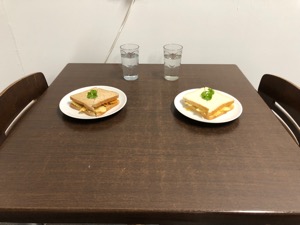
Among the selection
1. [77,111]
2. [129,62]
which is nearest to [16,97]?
[77,111]

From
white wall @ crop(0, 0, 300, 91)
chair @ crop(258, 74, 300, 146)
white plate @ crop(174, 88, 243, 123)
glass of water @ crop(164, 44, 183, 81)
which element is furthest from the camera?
white wall @ crop(0, 0, 300, 91)

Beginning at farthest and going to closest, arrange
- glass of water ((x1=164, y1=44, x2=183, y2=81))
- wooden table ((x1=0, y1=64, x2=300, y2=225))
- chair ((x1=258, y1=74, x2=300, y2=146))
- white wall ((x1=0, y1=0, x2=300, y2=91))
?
white wall ((x1=0, y1=0, x2=300, y2=91)) → glass of water ((x1=164, y1=44, x2=183, y2=81)) → chair ((x1=258, y1=74, x2=300, y2=146)) → wooden table ((x1=0, y1=64, x2=300, y2=225))

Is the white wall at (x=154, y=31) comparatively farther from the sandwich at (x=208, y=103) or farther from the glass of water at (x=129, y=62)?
the sandwich at (x=208, y=103)

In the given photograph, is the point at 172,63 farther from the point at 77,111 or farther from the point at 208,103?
the point at 77,111

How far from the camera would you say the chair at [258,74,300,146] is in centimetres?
78

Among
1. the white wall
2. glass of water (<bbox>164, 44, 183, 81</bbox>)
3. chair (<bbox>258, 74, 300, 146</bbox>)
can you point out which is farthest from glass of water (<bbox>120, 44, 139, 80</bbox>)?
chair (<bbox>258, 74, 300, 146</bbox>)

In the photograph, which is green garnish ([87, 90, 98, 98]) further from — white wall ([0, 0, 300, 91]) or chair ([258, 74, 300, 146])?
chair ([258, 74, 300, 146])

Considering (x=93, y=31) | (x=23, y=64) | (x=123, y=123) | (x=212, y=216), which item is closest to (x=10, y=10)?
(x=23, y=64)

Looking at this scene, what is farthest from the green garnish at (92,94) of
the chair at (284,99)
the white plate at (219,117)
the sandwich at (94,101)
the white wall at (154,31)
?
the chair at (284,99)

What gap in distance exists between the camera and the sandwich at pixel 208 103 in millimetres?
685

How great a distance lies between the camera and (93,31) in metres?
1.15

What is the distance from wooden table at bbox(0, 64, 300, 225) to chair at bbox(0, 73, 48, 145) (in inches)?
3.3

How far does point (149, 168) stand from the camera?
0.53m

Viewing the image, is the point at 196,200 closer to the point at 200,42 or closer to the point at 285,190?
the point at 285,190
